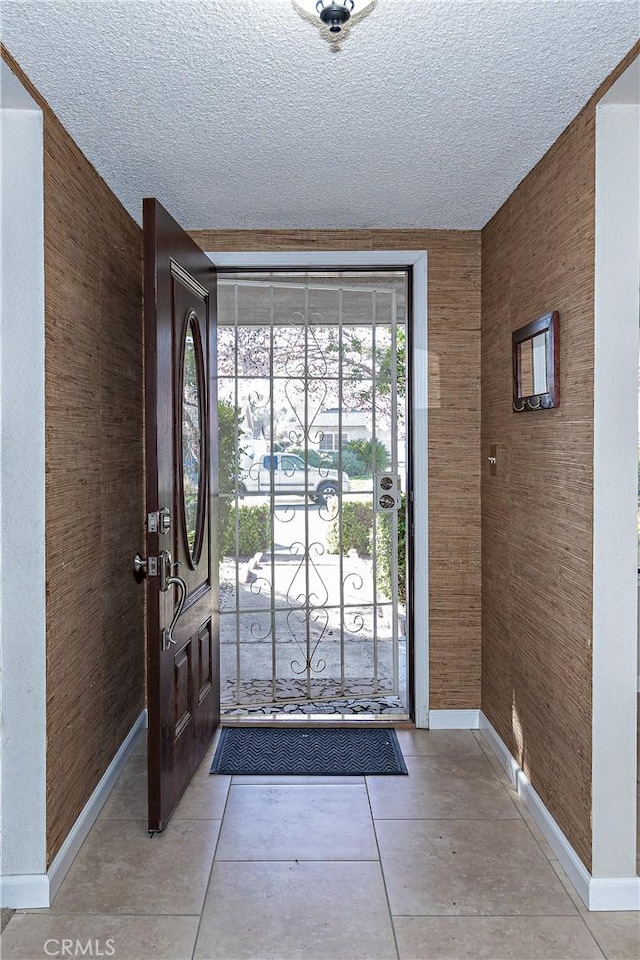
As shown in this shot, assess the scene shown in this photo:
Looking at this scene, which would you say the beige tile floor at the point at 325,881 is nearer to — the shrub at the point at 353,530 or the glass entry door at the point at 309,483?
the glass entry door at the point at 309,483

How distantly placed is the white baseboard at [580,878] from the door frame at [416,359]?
2.62 feet

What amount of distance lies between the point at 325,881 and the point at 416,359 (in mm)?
2297

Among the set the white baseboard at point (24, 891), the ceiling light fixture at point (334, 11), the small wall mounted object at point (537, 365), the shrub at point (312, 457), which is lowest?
the white baseboard at point (24, 891)

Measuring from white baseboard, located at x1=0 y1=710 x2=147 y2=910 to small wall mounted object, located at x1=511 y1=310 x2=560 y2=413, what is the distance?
2205mm

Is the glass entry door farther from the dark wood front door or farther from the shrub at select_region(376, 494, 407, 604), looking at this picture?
the dark wood front door

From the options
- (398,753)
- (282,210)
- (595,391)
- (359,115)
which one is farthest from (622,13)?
(398,753)

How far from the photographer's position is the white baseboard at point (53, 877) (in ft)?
7.07

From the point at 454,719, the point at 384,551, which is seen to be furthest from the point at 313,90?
the point at 454,719

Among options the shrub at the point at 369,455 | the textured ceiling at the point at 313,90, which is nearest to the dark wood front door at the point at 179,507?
the textured ceiling at the point at 313,90

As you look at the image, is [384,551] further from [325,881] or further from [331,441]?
[325,881]

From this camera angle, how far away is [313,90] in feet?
6.88

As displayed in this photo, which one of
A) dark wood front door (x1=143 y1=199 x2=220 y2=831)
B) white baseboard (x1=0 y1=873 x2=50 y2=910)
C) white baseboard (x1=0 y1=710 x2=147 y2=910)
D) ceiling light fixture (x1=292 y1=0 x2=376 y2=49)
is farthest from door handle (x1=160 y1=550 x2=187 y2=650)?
ceiling light fixture (x1=292 y1=0 x2=376 y2=49)

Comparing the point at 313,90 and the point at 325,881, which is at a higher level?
the point at 313,90

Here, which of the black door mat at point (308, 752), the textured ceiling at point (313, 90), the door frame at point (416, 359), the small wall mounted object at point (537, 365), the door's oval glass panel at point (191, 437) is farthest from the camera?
the door frame at point (416, 359)
